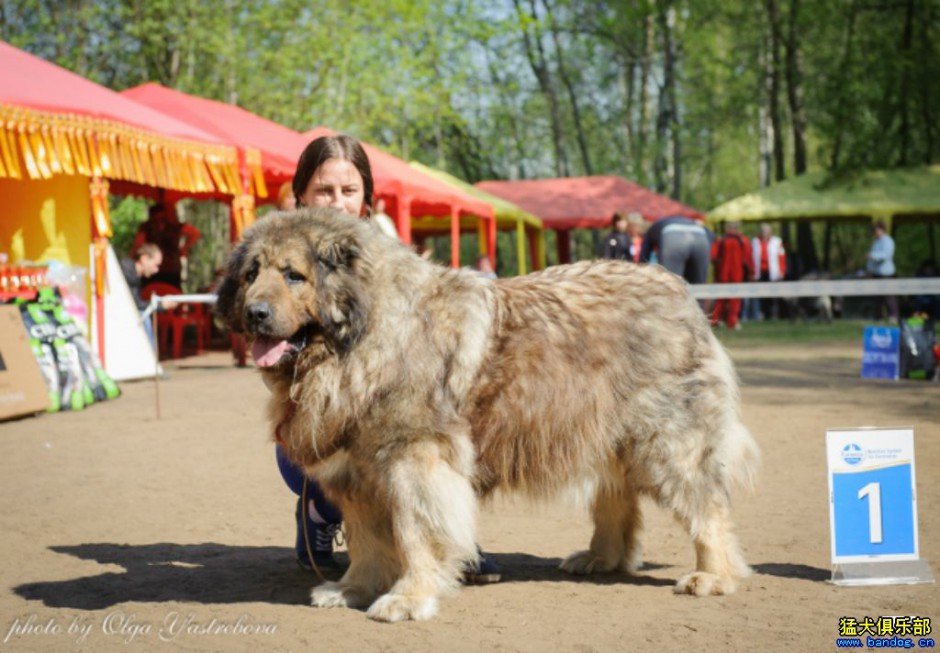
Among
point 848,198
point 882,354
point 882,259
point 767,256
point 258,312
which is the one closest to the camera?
point 258,312

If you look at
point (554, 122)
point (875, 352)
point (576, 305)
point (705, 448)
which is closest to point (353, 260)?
point (576, 305)

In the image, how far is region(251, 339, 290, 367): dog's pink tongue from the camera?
372 centimetres

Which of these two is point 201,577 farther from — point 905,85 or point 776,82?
point 776,82

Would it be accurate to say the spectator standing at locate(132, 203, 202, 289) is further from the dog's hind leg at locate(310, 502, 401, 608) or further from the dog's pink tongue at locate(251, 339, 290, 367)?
the dog's pink tongue at locate(251, 339, 290, 367)

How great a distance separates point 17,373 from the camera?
9.59m

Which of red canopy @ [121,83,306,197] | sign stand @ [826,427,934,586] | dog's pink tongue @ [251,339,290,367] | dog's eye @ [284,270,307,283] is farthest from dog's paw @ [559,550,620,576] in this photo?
red canopy @ [121,83,306,197]

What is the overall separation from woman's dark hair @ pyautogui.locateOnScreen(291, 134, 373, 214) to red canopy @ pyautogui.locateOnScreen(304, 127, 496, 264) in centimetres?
1089

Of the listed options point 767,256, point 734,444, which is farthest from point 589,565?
point 767,256

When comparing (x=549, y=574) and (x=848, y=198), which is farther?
(x=848, y=198)

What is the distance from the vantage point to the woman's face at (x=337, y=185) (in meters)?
4.56

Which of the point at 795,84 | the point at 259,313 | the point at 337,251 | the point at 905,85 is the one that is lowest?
the point at 259,313

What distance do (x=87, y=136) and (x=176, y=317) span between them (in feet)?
19.5

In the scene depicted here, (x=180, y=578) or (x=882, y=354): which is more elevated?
(x=882, y=354)

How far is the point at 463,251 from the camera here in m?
52.8
